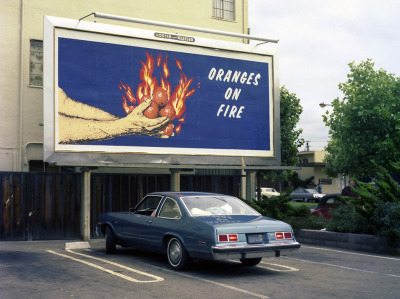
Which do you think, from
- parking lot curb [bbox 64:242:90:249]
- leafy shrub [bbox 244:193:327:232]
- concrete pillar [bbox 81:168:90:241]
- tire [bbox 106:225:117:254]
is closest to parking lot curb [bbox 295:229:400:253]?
leafy shrub [bbox 244:193:327:232]

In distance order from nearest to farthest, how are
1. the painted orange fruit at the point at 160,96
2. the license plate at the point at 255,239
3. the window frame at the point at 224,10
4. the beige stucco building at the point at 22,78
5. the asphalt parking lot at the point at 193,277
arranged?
1. the asphalt parking lot at the point at 193,277
2. the license plate at the point at 255,239
3. the painted orange fruit at the point at 160,96
4. the beige stucco building at the point at 22,78
5. the window frame at the point at 224,10

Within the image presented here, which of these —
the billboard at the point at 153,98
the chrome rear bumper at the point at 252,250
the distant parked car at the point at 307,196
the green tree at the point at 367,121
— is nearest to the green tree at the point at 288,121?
the green tree at the point at 367,121

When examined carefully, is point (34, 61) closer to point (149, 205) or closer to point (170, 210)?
point (149, 205)

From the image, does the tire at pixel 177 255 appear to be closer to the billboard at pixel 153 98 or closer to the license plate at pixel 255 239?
the license plate at pixel 255 239

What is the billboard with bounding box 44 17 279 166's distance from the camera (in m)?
16.0

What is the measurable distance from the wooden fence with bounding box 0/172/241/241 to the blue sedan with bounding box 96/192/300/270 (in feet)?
18.9

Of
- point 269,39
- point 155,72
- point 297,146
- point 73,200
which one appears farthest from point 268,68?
point 297,146

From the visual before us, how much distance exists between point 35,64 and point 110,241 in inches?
336

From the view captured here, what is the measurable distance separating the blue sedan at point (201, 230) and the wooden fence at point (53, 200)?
227 inches

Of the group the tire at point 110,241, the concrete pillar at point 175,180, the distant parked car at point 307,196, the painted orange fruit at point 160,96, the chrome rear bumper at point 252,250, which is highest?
the painted orange fruit at point 160,96

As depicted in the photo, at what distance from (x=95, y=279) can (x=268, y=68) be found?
12491mm

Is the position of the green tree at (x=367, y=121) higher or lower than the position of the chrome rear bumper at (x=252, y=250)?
higher

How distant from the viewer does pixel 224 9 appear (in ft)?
73.2

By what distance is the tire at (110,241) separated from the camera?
40.5 ft
